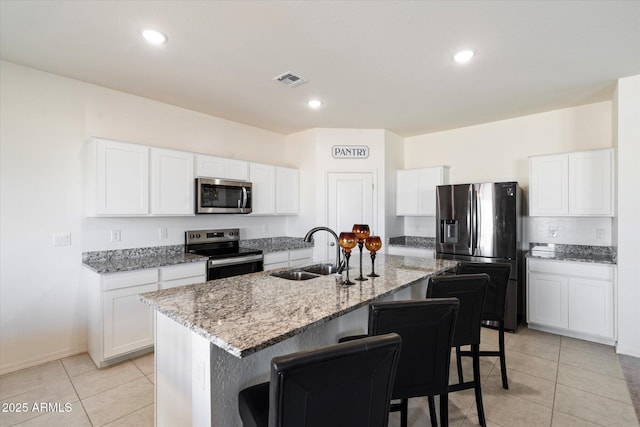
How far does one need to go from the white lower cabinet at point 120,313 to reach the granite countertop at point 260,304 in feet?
4.48

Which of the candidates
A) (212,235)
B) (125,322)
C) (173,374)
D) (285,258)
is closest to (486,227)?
(285,258)

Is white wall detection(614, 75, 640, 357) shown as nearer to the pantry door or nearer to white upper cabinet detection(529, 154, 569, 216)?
white upper cabinet detection(529, 154, 569, 216)

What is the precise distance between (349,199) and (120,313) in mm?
3193

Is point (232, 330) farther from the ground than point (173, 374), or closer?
farther from the ground

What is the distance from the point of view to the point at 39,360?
111 inches

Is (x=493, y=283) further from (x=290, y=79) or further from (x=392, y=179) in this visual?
(x=392, y=179)

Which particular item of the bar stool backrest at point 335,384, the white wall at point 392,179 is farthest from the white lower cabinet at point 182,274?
the white wall at point 392,179

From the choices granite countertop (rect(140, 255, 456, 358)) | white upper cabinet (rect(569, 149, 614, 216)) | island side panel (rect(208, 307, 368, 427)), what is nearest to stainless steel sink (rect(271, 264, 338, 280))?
granite countertop (rect(140, 255, 456, 358))

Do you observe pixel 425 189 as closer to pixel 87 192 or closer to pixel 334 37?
pixel 334 37

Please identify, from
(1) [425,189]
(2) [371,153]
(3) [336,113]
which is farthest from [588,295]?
(3) [336,113]

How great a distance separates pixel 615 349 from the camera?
308 cm

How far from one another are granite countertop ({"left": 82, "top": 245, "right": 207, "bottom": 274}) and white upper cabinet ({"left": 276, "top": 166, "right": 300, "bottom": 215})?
1.55m

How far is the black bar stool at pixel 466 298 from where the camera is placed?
170 cm

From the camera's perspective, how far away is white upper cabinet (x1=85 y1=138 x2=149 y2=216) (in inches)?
113
